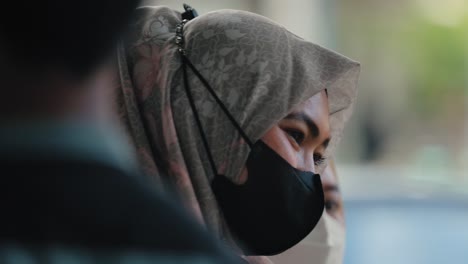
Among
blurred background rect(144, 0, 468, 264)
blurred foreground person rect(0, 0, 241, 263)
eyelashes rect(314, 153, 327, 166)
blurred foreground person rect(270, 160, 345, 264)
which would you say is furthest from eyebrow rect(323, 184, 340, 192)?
blurred background rect(144, 0, 468, 264)

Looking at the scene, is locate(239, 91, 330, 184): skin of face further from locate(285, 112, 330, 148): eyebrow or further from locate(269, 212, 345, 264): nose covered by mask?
locate(269, 212, 345, 264): nose covered by mask

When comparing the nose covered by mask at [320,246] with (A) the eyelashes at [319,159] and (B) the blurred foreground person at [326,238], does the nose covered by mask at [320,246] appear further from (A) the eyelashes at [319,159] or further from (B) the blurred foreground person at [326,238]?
(A) the eyelashes at [319,159]

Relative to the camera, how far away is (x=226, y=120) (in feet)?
5.00

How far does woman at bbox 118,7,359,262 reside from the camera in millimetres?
1517

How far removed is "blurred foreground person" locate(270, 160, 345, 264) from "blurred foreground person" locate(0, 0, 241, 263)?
41.8 inches

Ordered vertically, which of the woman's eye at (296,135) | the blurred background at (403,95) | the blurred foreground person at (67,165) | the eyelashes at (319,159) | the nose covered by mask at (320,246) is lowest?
the blurred background at (403,95)

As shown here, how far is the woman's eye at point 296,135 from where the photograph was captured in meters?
1.56

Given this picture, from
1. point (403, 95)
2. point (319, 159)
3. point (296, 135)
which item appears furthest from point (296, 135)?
point (403, 95)

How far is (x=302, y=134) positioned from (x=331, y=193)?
289 mm

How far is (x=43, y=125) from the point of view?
2.33 feet

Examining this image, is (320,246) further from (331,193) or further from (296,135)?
(296,135)

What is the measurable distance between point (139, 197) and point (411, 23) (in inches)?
300

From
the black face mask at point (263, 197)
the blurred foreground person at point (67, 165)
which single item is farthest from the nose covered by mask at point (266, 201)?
the blurred foreground person at point (67, 165)

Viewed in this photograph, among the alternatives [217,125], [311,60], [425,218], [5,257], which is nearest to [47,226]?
[5,257]
